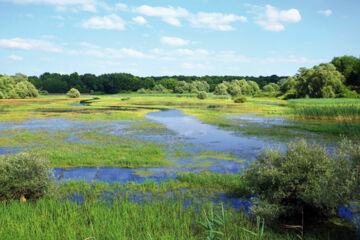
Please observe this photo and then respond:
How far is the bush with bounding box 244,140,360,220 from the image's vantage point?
27.2ft

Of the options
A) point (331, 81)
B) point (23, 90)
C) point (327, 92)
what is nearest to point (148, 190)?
point (327, 92)

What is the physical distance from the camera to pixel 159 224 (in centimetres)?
806

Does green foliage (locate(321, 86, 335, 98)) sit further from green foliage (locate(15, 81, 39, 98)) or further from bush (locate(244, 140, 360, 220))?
green foliage (locate(15, 81, 39, 98))

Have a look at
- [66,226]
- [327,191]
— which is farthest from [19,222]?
[327,191]

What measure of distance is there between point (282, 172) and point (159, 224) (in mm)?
4605

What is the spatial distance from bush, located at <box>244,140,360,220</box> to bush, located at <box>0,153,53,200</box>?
7977 mm

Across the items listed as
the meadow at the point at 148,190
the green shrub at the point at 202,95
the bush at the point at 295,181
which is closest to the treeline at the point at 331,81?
the green shrub at the point at 202,95

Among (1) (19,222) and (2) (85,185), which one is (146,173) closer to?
(2) (85,185)

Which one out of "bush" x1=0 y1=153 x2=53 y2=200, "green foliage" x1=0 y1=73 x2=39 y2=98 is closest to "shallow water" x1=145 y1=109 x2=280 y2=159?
"bush" x1=0 y1=153 x2=53 y2=200

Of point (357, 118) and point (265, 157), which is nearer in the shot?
point (265, 157)

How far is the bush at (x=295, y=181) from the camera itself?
829cm

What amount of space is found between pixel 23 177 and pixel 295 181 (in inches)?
396

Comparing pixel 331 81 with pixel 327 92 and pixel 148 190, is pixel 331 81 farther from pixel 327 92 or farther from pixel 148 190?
pixel 148 190

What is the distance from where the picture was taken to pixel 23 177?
10.4 meters
